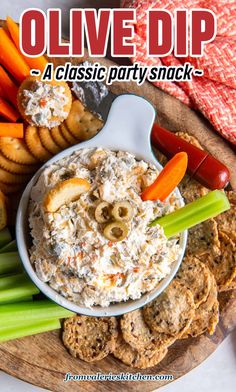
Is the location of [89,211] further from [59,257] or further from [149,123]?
[149,123]

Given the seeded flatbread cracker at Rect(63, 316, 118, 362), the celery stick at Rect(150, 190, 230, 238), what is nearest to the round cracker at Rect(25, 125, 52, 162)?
the celery stick at Rect(150, 190, 230, 238)

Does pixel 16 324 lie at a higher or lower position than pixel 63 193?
lower

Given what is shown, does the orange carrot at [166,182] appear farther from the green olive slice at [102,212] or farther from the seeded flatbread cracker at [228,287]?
the seeded flatbread cracker at [228,287]

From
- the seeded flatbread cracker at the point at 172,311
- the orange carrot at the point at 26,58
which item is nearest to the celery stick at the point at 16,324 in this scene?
the seeded flatbread cracker at the point at 172,311

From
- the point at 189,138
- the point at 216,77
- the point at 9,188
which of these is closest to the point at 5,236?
the point at 9,188

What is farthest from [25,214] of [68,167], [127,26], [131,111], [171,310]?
[127,26]

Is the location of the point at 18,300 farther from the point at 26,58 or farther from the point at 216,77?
the point at 216,77
